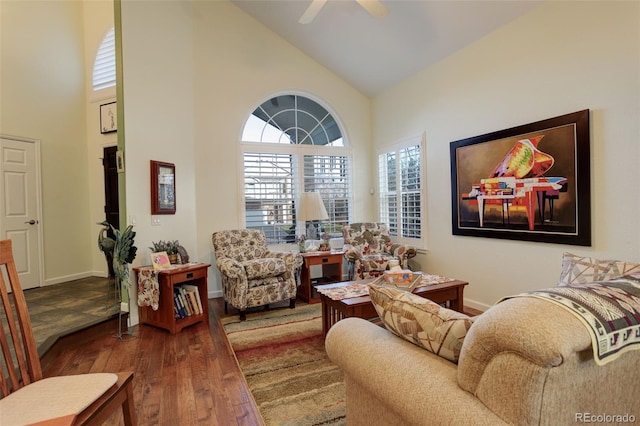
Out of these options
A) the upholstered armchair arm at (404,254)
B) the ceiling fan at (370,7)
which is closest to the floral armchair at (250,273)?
the upholstered armchair arm at (404,254)

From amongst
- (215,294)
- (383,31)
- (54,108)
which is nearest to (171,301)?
(215,294)

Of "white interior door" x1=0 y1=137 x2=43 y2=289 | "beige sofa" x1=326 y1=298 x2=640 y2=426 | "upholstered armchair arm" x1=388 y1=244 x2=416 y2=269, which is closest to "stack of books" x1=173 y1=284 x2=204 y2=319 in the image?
"upholstered armchair arm" x1=388 y1=244 x2=416 y2=269

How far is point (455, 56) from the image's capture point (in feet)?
12.8

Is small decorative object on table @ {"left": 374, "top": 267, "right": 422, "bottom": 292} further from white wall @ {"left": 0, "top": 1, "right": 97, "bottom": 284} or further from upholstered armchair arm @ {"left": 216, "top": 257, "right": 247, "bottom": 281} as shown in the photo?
white wall @ {"left": 0, "top": 1, "right": 97, "bottom": 284}

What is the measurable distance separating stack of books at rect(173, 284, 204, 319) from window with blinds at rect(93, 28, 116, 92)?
3639 mm

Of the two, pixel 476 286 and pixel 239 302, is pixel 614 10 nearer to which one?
pixel 476 286

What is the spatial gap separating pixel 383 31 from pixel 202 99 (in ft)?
8.23

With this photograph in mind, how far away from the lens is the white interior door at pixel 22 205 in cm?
429

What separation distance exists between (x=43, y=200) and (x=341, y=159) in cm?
442

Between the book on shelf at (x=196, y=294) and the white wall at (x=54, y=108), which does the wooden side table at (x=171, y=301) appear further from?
the white wall at (x=54, y=108)

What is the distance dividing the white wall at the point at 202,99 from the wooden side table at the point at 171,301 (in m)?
→ 0.55

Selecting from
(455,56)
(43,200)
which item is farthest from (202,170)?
(455,56)

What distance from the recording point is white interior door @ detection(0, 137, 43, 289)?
4.29 metres

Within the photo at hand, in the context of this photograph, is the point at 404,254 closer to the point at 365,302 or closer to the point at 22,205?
the point at 365,302
